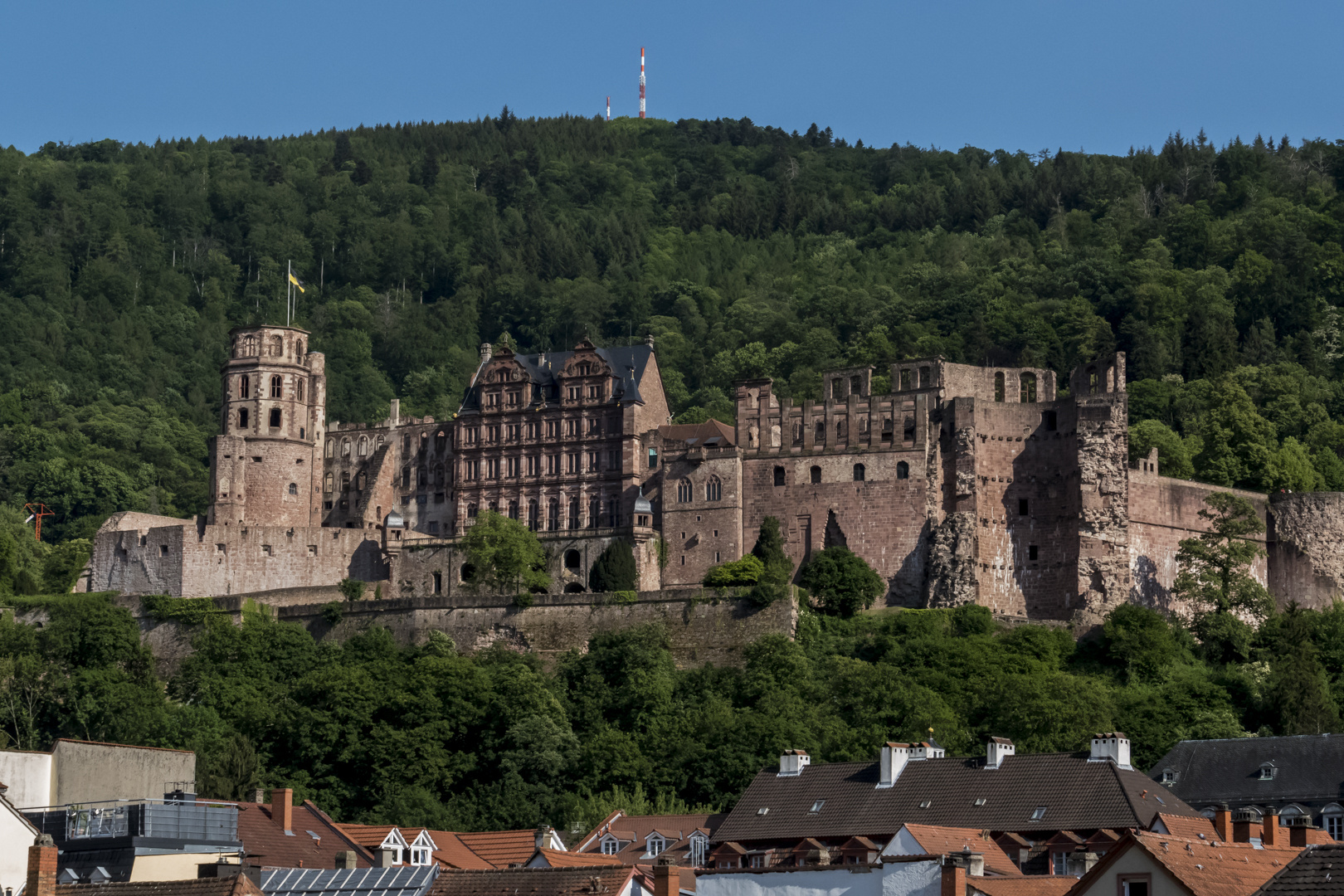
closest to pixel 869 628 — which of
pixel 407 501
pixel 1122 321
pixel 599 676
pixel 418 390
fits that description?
pixel 599 676

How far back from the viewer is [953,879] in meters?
34.6

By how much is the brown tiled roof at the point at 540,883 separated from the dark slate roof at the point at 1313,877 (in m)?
13.0

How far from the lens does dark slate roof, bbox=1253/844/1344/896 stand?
22.9 metres

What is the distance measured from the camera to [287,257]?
6560 inches

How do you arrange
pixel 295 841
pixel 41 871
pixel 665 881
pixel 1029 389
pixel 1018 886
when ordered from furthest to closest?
pixel 1029 389 → pixel 295 841 → pixel 1018 886 → pixel 665 881 → pixel 41 871

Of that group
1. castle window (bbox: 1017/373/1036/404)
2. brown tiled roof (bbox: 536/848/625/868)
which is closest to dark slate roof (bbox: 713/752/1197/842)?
brown tiled roof (bbox: 536/848/625/868)

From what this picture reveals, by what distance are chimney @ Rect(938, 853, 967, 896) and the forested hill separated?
69515 millimetres

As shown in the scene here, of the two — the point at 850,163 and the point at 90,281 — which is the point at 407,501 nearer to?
the point at 90,281

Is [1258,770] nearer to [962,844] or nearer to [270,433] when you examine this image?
[962,844]

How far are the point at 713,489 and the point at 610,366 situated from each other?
9.47 m

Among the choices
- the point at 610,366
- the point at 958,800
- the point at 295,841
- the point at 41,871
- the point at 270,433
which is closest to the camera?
the point at 41,871

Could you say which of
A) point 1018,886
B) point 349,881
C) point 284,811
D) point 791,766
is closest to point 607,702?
point 791,766

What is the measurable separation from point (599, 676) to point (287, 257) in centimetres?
9055

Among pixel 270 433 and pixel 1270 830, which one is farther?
pixel 270 433
